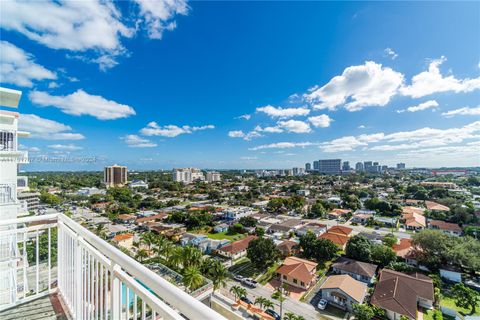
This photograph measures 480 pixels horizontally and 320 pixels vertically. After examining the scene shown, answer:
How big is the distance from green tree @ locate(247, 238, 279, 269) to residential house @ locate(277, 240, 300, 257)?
5.43ft

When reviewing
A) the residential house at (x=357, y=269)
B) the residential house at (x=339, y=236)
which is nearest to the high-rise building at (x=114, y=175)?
the residential house at (x=339, y=236)

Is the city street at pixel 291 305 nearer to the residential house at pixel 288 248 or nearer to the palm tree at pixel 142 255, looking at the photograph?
the residential house at pixel 288 248

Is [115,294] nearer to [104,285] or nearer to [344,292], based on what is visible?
[104,285]

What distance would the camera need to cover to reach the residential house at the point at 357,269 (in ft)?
36.5

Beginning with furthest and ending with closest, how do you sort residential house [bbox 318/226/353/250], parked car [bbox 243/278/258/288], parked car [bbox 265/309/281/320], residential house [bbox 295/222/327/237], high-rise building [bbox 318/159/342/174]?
high-rise building [bbox 318/159/342/174], residential house [bbox 295/222/327/237], residential house [bbox 318/226/353/250], parked car [bbox 243/278/258/288], parked car [bbox 265/309/281/320]

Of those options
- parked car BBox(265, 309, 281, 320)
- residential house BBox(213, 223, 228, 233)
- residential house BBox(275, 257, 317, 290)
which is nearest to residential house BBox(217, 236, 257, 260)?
residential house BBox(275, 257, 317, 290)

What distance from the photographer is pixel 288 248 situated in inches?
563

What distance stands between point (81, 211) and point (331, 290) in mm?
27719

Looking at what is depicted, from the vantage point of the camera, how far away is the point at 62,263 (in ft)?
7.25

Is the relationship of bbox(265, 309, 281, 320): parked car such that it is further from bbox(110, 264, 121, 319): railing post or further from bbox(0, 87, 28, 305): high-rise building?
bbox(110, 264, 121, 319): railing post

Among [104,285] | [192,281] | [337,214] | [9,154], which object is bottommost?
[337,214]

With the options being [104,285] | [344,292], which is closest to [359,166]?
[344,292]

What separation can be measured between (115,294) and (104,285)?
23cm

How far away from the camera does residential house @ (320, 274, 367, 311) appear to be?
30.1ft
